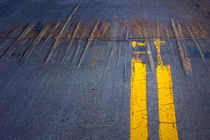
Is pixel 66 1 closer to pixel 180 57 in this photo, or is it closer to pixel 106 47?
pixel 106 47

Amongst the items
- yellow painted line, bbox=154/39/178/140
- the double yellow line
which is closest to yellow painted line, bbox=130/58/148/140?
the double yellow line

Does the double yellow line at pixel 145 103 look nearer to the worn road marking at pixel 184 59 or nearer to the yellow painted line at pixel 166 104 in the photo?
the yellow painted line at pixel 166 104

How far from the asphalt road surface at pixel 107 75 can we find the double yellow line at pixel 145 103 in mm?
13

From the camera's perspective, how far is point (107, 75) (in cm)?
246

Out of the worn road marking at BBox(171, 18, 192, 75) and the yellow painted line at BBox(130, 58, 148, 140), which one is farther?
the worn road marking at BBox(171, 18, 192, 75)

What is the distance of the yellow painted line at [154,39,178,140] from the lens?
179 cm

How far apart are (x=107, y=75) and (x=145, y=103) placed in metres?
0.79

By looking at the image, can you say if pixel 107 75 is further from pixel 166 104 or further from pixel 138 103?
pixel 166 104

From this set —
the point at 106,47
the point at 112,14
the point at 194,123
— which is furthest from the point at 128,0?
the point at 194,123

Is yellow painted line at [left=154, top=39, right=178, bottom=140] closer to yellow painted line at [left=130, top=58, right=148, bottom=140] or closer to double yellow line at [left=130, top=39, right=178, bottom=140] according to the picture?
double yellow line at [left=130, top=39, right=178, bottom=140]

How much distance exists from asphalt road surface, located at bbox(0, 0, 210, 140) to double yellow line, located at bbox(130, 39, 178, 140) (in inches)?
0.5

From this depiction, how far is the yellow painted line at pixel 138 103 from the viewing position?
1.81 metres

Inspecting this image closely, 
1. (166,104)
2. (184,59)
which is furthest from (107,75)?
(184,59)

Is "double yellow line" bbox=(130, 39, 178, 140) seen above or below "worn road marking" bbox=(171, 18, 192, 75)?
below
